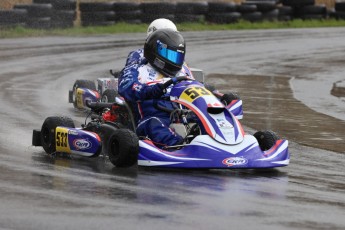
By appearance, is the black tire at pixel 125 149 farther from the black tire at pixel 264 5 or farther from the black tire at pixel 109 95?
the black tire at pixel 264 5

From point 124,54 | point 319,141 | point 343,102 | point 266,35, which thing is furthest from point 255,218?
point 266,35

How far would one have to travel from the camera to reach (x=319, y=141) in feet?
38.1

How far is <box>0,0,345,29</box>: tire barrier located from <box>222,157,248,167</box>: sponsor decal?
18618mm

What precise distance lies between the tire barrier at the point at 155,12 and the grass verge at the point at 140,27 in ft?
0.65

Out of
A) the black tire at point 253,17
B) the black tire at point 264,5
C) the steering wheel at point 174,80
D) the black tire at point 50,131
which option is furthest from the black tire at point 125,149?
the black tire at point 264,5

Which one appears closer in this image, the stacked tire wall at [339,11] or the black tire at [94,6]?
the black tire at [94,6]

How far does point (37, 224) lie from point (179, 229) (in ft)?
2.87

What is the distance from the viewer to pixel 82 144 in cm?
968

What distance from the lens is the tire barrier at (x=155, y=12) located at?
2758 centimetres

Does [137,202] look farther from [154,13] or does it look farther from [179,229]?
[154,13]

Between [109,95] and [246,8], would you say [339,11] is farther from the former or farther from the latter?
[109,95]

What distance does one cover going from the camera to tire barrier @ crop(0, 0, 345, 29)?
27.6 m

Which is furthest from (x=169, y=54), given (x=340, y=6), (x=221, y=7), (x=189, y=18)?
(x=340, y=6)

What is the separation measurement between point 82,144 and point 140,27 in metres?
20.6
